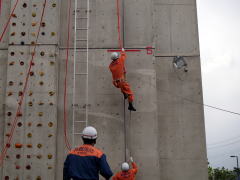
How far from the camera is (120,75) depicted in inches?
272

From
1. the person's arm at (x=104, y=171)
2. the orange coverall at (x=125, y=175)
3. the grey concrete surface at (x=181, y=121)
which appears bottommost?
the orange coverall at (x=125, y=175)

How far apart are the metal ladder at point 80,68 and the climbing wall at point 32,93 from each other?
410 mm

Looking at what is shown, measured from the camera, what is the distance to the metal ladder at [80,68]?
283 inches

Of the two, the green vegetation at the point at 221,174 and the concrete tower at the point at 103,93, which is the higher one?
the concrete tower at the point at 103,93

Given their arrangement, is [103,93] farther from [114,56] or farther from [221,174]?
[221,174]

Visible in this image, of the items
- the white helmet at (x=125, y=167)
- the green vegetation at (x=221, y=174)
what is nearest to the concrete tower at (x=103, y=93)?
the white helmet at (x=125, y=167)

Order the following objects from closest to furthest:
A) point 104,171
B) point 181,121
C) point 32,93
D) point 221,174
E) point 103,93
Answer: point 104,171 → point 32,93 → point 103,93 → point 181,121 → point 221,174

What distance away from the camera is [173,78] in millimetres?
7836

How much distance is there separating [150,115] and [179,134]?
2.69ft

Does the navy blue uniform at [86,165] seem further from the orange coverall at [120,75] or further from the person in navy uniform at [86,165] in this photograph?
the orange coverall at [120,75]

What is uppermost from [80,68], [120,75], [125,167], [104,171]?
[80,68]

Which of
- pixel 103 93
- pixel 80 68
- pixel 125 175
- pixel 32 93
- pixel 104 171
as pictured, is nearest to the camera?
pixel 104 171

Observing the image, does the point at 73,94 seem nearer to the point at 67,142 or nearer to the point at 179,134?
the point at 67,142

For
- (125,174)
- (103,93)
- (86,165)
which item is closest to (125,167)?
(125,174)
